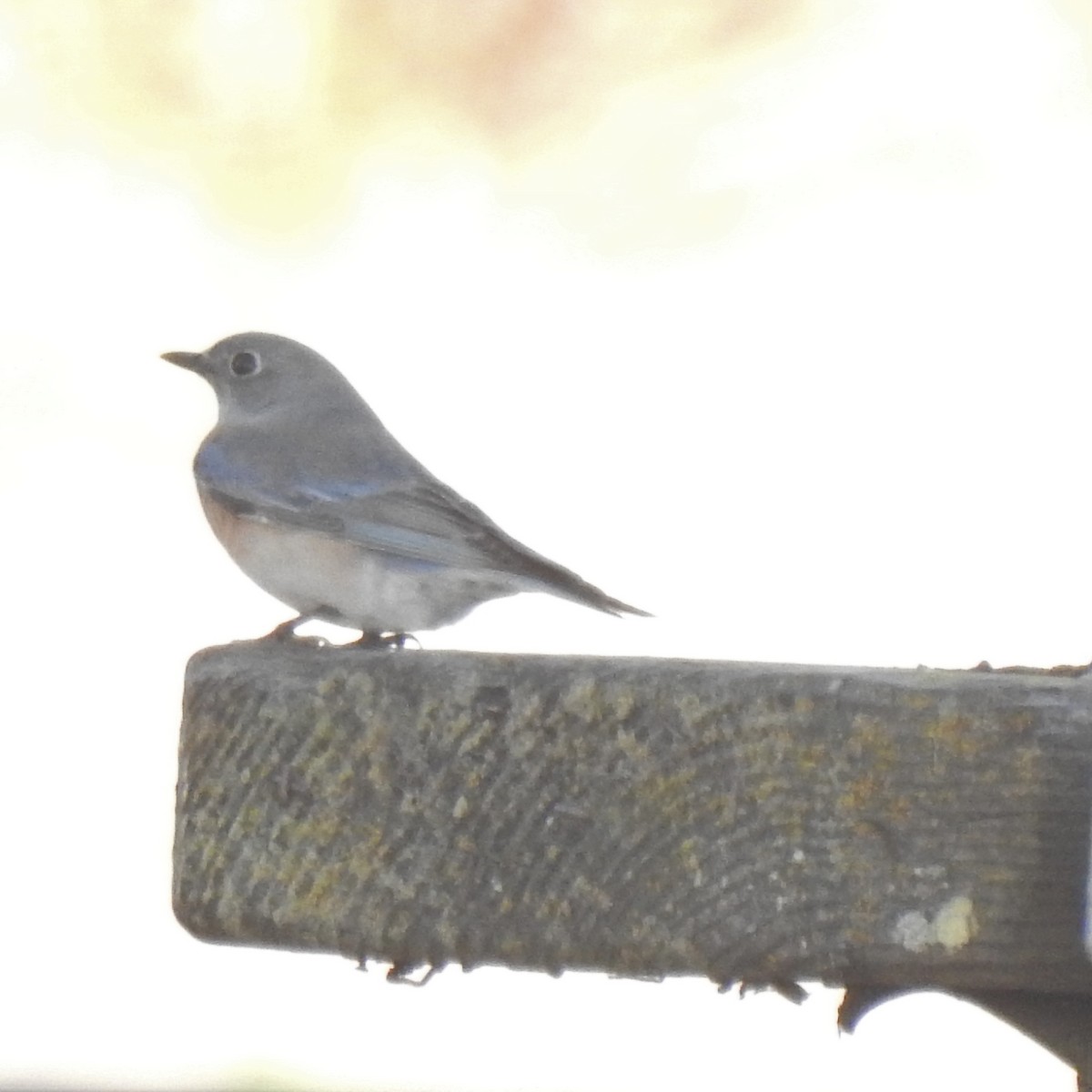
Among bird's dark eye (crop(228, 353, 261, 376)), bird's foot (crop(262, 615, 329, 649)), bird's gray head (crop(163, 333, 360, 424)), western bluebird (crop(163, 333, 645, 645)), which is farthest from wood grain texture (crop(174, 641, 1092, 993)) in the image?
bird's dark eye (crop(228, 353, 261, 376))

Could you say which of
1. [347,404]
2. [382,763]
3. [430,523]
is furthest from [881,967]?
[347,404]

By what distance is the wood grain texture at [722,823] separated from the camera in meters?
2.15

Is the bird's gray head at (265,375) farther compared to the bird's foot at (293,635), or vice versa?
the bird's gray head at (265,375)

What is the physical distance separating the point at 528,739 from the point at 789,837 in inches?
12.4

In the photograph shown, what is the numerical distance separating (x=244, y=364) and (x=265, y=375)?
0.12 metres

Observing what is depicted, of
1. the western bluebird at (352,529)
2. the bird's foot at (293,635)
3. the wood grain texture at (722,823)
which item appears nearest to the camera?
the wood grain texture at (722,823)

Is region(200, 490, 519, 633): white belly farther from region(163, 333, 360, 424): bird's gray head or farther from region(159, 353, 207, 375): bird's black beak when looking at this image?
region(159, 353, 207, 375): bird's black beak

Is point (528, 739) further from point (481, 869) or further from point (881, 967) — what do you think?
point (881, 967)

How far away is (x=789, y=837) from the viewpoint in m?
2.17

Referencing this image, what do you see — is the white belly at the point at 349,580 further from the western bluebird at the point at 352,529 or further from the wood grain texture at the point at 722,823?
the wood grain texture at the point at 722,823

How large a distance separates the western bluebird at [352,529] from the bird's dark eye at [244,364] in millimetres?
281

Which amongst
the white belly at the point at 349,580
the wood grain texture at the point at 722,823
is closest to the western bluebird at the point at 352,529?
the white belly at the point at 349,580

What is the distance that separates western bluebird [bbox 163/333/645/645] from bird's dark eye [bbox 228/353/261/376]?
28cm

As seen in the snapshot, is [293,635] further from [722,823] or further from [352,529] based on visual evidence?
[352,529]
